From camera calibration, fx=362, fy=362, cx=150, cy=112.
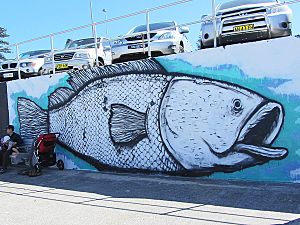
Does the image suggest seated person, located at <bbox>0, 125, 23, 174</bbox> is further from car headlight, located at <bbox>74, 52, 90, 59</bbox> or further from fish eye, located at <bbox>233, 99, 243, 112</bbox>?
fish eye, located at <bbox>233, 99, 243, 112</bbox>

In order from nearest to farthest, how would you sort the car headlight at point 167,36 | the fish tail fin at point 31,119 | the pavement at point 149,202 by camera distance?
the pavement at point 149,202 → the car headlight at point 167,36 → the fish tail fin at point 31,119

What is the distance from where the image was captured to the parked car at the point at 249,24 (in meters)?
7.52

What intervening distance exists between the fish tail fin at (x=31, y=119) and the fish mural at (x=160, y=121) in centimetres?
6

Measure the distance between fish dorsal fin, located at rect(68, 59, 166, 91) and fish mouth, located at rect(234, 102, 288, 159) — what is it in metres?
2.39

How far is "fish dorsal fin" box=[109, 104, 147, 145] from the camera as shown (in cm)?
884

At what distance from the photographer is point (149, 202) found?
20.5 feet

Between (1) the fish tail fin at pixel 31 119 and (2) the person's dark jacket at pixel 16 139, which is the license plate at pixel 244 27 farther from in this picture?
(2) the person's dark jacket at pixel 16 139

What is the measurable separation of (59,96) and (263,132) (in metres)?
6.05

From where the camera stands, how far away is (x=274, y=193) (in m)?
6.21

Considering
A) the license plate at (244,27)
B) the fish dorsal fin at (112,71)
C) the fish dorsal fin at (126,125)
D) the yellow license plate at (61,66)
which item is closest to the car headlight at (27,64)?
the yellow license plate at (61,66)

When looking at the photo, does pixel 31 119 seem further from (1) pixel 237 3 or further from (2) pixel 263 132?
(2) pixel 263 132

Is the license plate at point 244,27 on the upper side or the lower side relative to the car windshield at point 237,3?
lower

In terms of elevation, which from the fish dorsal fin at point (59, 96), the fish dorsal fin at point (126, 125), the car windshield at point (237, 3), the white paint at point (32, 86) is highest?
the car windshield at point (237, 3)

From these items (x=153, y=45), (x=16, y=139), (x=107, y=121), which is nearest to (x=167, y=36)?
(x=153, y=45)
